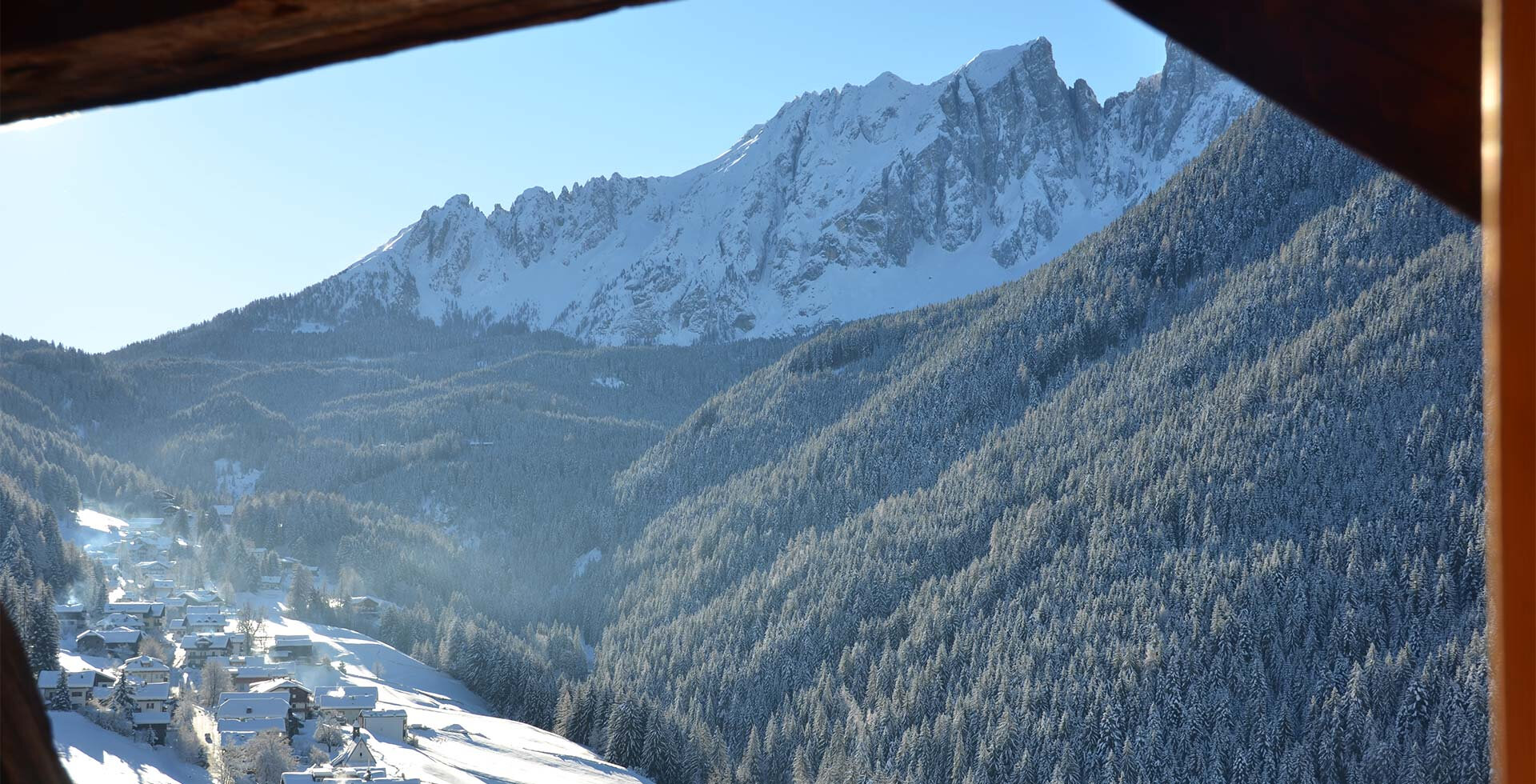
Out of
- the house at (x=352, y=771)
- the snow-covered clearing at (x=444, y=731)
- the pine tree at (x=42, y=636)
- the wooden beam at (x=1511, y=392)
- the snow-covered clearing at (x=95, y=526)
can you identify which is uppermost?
the wooden beam at (x=1511, y=392)

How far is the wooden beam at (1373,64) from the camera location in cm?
110

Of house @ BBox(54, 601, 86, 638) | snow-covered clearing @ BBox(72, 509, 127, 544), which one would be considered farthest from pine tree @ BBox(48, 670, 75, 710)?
snow-covered clearing @ BBox(72, 509, 127, 544)

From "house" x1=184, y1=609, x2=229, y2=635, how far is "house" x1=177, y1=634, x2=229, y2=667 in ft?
8.42

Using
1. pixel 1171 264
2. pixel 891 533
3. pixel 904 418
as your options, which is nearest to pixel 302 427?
pixel 904 418

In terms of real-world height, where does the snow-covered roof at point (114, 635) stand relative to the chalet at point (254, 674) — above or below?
above

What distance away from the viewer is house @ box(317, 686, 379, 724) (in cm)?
4681

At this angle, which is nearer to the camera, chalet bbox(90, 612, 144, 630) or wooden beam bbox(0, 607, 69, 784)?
wooden beam bbox(0, 607, 69, 784)

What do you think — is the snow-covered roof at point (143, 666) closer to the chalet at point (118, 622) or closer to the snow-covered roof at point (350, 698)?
the snow-covered roof at point (350, 698)

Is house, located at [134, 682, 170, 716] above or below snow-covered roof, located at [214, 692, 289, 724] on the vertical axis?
above

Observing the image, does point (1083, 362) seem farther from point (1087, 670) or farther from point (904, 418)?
point (1087, 670)

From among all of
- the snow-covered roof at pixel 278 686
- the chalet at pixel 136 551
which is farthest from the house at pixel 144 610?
the chalet at pixel 136 551

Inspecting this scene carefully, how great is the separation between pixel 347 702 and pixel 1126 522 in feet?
179

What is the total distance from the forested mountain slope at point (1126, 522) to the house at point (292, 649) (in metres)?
16.4

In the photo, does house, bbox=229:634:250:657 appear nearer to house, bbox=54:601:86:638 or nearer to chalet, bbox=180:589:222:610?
house, bbox=54:601:86:638
